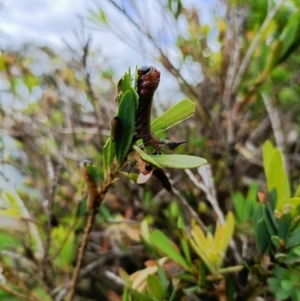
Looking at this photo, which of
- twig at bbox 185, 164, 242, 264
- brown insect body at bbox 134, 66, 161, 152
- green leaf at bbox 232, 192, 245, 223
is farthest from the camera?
green leaf at bbox 232, 192, 245, 223

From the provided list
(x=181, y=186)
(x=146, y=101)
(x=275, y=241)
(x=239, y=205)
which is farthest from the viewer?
(x=181, y=186)

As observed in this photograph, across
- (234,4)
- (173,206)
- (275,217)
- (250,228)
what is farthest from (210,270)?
(234,4)

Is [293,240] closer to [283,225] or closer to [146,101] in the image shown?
[283,225]

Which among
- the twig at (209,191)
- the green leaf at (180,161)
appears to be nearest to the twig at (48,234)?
the twig at (209,191)

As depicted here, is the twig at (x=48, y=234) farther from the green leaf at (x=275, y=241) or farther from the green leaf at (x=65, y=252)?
the green leaf at (x=275, y=241)

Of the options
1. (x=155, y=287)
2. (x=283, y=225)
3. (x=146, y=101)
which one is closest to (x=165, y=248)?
(x=155, y=287)

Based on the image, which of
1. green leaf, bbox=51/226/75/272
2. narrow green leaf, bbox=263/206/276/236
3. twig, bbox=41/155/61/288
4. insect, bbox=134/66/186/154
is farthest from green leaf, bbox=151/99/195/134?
green leaf, bbox=51/226/75/272

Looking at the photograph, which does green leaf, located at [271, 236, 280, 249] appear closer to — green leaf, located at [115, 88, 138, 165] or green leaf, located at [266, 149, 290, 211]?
green leaf, located at [266, 149, 290, 211]
